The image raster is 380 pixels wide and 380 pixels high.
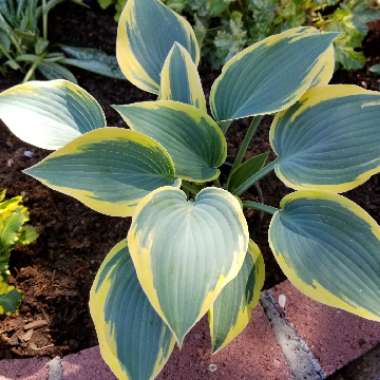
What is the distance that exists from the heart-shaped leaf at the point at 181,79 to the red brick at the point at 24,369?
71 centimetres

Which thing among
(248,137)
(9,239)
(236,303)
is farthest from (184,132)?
(9,239)

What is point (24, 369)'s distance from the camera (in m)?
1.27

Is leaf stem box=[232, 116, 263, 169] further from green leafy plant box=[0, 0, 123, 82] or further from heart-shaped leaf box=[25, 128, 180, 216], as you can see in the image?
green leafy plant box=[0, 0, 123, 82]

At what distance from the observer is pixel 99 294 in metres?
1.08

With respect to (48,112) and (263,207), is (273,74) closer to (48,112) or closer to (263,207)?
(263,207)

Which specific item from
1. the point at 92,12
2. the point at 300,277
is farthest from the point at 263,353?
the point at 92,12

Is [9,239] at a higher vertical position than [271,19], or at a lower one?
lower

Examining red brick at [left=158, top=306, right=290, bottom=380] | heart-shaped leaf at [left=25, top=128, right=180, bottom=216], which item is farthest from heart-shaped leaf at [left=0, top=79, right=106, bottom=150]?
red brick at [left=158, top=306, right=290, bottom=380]

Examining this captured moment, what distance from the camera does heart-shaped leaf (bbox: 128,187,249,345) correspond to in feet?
2.86

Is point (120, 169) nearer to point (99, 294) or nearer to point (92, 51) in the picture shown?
point (99, 294)

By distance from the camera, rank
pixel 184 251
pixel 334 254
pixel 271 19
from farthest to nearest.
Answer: pixel 271 19 → pixel 334 254 → pixel 184 251

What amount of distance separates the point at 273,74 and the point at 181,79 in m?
0.21

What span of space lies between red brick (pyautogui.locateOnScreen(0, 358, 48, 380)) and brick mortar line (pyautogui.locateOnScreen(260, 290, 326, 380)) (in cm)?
57

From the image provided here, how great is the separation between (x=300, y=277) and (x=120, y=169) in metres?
0.42
